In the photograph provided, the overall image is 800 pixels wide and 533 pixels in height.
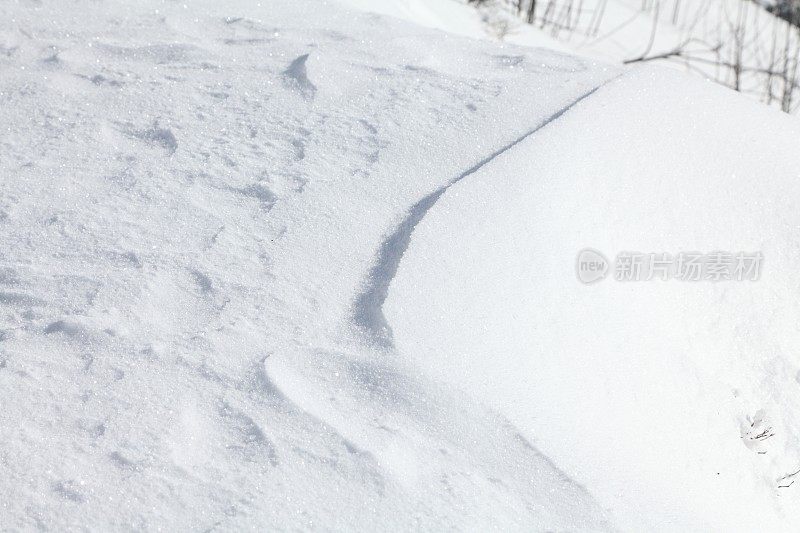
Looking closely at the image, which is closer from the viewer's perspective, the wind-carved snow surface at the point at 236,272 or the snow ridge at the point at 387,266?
the wind-carved snow surface at the point at 236,272

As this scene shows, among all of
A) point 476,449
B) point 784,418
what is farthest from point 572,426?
point 784,418

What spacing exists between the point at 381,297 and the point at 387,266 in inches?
3.0

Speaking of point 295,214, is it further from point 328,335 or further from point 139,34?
point 139,34

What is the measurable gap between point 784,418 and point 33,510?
1198mm

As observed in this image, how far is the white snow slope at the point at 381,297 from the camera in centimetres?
117

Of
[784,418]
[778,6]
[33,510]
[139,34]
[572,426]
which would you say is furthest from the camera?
[778,6]

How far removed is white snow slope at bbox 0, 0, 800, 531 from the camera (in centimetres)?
117

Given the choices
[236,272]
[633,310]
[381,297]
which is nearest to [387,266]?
[381,297]

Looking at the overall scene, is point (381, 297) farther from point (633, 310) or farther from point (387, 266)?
point (633, 310)

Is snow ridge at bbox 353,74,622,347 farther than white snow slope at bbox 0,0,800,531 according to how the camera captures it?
Yes

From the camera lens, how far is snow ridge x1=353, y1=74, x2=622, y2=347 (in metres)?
1.33

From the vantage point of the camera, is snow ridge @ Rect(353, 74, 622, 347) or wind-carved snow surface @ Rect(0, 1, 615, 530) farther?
snow ridge @ Rect(353, 74, 622, 347)

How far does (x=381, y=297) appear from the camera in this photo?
4.48 feet

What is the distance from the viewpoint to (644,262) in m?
1.52
